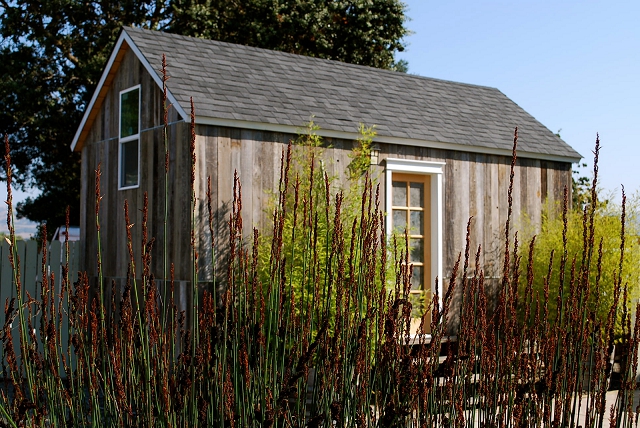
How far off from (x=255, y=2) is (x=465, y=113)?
809cm

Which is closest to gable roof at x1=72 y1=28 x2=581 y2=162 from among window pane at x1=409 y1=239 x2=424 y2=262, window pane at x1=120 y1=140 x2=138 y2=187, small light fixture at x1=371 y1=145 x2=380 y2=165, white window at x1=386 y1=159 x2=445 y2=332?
small light fixture at x1=371 y1=145 x2=380 y2=165

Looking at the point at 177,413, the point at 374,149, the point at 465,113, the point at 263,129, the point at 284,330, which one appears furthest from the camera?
the point at 465,113

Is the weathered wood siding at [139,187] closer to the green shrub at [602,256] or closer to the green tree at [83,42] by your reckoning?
the green shrub at [602,256]

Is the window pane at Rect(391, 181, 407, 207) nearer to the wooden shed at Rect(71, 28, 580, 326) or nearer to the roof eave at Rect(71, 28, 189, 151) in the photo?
the wooden shed at Rect(71, 28, 580, 326)

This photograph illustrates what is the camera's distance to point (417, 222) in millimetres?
9180

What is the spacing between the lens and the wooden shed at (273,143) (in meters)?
7.73

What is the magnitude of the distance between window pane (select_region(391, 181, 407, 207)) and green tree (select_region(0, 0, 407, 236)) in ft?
29.5

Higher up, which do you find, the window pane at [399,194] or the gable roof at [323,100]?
the gable roof at [323,100]

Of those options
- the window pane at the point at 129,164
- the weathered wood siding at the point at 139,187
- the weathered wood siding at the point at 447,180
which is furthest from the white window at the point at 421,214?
the window pane at the point at 129,164

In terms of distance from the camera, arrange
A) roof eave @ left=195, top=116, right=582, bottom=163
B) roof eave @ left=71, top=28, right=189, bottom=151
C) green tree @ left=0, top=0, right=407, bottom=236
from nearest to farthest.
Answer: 1. roof eave @ left=195, top=116, right=582, bottom=163
2. roof eave @ left=71, top=28, right=189, bottom=151
3. green tree @ left=0, top=0, right=407, bottom=236

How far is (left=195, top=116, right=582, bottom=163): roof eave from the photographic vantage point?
7.55m

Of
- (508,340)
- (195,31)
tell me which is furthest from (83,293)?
(195,31)

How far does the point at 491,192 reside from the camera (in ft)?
31.8

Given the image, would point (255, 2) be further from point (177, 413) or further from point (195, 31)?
point (177, 413)
